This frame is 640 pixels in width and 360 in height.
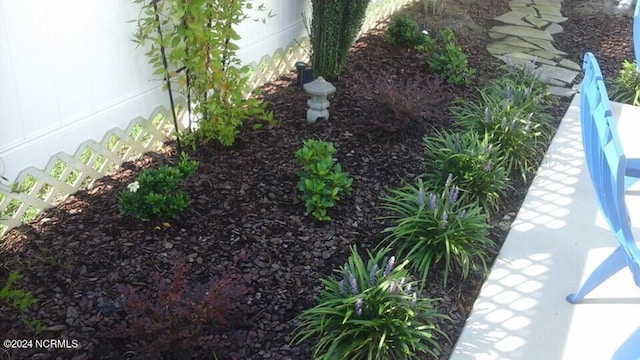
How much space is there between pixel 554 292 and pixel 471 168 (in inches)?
31.4

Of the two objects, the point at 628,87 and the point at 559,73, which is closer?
the point at 628,87

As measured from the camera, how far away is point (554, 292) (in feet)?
9.39

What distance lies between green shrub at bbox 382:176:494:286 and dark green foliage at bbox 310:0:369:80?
1.68 metres

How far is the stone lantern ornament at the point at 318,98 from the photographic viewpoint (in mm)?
3836

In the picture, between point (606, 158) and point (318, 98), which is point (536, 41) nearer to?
point (318, 98)

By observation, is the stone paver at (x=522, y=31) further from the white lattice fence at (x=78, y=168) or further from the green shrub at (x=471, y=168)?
the white lattice fence at (x=78, y=168)

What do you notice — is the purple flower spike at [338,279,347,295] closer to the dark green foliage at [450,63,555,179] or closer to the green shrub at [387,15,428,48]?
the dark green foliage at [450,63,555,179]

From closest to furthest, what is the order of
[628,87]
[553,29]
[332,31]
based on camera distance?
[332,31]
[628,87]
[553,29]

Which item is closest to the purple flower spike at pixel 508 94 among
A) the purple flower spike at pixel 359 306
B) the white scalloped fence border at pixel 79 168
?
the white scalloped fence border at pixel 79 168

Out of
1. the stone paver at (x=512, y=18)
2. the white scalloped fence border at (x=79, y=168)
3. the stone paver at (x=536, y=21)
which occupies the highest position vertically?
the white scalloped fence border at (x=79, y=168)

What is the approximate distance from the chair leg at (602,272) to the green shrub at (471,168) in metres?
0.70

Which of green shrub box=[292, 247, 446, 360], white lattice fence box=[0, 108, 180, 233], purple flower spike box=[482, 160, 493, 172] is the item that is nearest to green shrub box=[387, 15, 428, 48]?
purple flower spike box=[482, 160, 493, 172]

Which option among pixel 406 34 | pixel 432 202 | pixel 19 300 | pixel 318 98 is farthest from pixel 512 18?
pixel 19 300

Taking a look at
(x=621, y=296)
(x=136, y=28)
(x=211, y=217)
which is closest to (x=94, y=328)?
(x=211, y=217)
